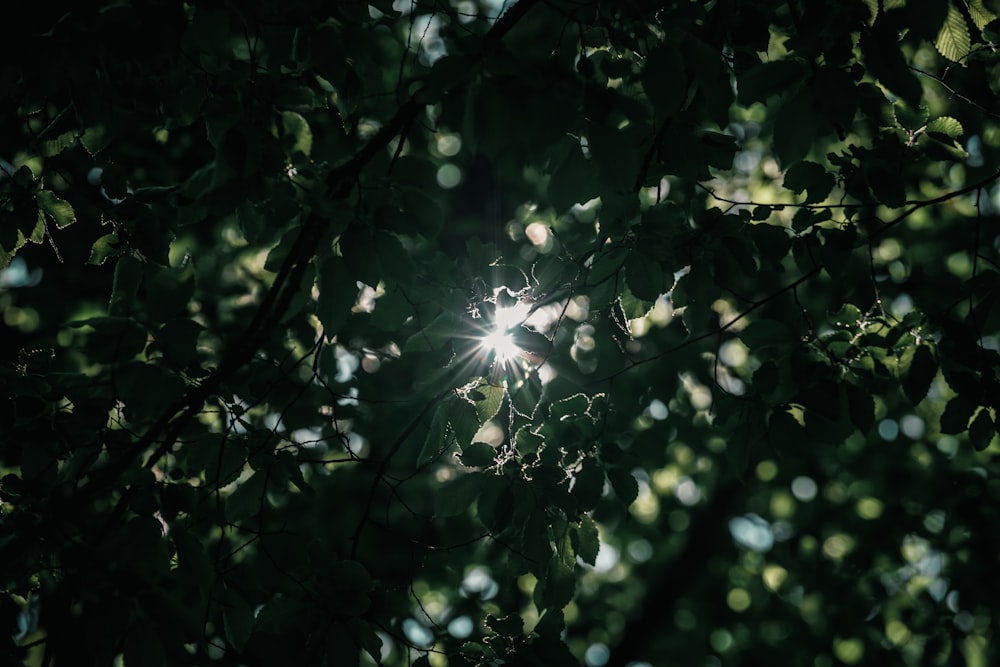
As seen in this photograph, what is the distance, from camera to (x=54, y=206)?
1.96m

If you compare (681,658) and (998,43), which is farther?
(681,658)

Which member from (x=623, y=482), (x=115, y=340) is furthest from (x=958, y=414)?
(x=115, y=340)

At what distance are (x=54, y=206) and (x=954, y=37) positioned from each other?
2.37 metres

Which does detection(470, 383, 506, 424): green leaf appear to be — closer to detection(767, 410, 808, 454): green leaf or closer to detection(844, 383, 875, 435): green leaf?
detection(767, 410, 808, 454): green leaf

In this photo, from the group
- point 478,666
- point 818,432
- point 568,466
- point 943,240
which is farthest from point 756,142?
point 478,666

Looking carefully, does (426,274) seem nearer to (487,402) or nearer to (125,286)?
(487,402)

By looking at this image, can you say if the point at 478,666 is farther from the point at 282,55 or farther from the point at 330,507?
the point at 330,507

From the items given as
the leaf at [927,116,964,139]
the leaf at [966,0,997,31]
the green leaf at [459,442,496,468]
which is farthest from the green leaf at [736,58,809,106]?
the green leaf at [459,442,496,468]

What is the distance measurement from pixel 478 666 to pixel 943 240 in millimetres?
4629

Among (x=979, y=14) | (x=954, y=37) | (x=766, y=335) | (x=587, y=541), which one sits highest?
(x=979, y=14)

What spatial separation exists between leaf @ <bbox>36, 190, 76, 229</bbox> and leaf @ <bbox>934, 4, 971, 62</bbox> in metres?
2.32

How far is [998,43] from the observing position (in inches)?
74.4

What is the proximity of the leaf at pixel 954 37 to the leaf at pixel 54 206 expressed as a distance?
2317mm

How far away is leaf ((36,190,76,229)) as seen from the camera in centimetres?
196
